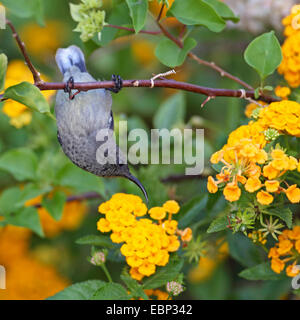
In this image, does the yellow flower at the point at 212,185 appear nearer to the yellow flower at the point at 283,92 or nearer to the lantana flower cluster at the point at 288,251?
the lantana flower cluster at the point at 288,251

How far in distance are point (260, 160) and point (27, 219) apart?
35.0 inches

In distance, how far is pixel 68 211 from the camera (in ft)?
8.07

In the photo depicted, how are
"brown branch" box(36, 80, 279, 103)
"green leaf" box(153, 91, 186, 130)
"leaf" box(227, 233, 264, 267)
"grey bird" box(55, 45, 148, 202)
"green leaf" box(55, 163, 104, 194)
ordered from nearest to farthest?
"brown branch" box(36, 80, 279, 103) → "grey bird" box(55, 45, 148, 202) → "leaf" box(227, 233, 264, 267) → "green leaf" box(55, 163, 104, 194) → "green leaf" box(153, 91, 186, 130)

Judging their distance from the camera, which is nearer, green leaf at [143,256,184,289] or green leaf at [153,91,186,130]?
green leaf at [143,256,184,289]

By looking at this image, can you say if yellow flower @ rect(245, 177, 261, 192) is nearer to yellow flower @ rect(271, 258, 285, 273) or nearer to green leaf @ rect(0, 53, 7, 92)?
yellow flower @ rect(271, 258, 285, 273)

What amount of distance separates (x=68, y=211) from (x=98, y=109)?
1.00 metres

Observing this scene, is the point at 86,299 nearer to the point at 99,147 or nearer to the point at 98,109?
the point at 99,147

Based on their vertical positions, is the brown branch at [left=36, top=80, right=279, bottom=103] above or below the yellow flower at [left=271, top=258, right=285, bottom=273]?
above

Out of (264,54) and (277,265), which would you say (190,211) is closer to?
(277,265)

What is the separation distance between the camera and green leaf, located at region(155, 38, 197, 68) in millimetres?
1629

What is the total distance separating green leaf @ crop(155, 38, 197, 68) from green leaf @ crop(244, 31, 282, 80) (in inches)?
7.0

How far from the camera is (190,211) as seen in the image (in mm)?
1709

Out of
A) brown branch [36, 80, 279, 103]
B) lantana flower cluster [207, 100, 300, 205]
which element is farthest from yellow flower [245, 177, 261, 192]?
brown branch [36, 80, 279, 103]
